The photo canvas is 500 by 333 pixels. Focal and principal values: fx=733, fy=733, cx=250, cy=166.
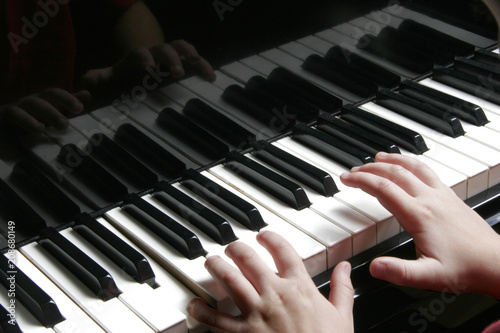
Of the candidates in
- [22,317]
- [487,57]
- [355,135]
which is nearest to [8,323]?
[22,317]

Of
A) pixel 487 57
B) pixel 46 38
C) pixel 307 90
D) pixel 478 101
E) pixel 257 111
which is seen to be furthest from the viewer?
pixel 487 57

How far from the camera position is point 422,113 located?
5.73 feet

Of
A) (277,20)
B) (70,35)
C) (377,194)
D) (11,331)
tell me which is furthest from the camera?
(277,20)

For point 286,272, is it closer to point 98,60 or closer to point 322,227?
point 322,227

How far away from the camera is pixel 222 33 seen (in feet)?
4.85

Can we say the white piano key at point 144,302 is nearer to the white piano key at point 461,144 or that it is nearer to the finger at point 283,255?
the finger at point 283,255

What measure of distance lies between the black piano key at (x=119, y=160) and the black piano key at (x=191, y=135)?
0.31 ft

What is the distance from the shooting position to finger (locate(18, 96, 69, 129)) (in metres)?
1.26

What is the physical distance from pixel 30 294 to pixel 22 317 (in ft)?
0.13

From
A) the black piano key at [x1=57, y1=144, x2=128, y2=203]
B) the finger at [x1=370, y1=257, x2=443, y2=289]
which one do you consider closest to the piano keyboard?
the black piano key at [x1=57, y1=144, x2=128, y2=203]

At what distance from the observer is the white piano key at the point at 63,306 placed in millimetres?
1155

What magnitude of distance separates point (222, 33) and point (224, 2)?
0.06 metres

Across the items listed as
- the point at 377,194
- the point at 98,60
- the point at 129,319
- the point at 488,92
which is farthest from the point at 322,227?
the point at 488,92

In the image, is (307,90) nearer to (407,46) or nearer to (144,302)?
(407,46)
